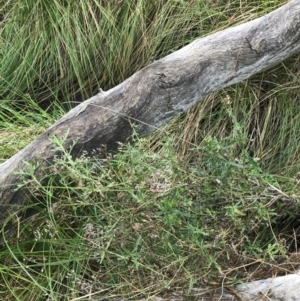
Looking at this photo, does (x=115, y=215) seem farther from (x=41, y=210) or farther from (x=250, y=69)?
(x=250, y=69)

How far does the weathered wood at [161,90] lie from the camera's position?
5.12 feet

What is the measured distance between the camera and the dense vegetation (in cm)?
141

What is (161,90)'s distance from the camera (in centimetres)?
158

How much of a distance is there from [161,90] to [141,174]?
0.95 feet

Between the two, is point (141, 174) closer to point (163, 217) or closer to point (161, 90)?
point (163, 217)

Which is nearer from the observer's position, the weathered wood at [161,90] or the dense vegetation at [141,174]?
the dense vegetation at [141,174]

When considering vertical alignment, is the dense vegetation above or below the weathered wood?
below

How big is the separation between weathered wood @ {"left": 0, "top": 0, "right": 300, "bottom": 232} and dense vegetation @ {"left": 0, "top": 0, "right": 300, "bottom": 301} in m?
0.06

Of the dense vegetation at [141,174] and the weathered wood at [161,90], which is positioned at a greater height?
the weathered wood at [161,90]

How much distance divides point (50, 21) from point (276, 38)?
109 centimetres

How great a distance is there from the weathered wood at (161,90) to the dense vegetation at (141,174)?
0.06 m

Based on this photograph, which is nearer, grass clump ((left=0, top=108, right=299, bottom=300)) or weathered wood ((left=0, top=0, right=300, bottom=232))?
grass clump ((left=0, top=108, right=299, bottom=300))

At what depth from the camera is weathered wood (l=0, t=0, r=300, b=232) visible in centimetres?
156

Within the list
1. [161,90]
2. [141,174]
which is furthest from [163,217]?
[161,90]
